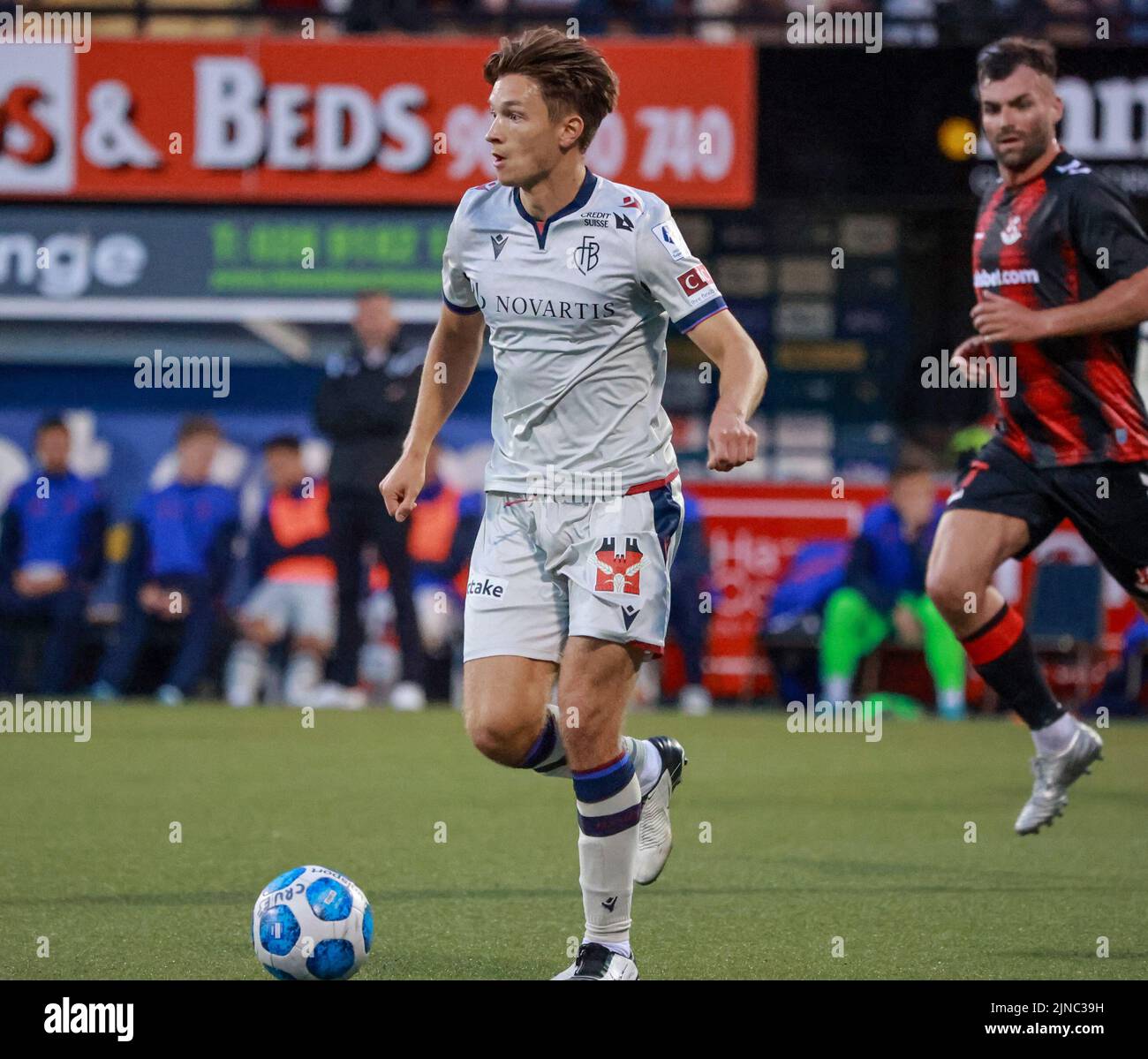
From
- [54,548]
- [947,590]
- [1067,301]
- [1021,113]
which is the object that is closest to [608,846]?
[947,590]

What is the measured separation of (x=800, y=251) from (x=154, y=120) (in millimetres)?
5098

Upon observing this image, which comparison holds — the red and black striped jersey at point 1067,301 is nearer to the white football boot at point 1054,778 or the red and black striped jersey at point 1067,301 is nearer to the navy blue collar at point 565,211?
the white football boot at point 1054,778

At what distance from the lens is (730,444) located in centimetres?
486

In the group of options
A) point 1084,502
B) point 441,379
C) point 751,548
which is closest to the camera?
point 441,379

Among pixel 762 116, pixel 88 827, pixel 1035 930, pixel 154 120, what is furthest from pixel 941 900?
pixel 154 120

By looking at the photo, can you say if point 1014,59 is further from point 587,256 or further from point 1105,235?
point 587,256

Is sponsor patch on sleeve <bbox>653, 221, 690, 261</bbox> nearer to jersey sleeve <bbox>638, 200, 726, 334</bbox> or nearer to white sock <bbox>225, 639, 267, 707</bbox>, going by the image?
jersey sleeve <bbox>638, 200, 726, 334</bbox>

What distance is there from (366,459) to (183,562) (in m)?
1.51

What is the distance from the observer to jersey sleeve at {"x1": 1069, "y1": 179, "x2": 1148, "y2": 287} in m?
6.76

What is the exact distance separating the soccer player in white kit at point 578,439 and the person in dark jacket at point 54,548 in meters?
9.26

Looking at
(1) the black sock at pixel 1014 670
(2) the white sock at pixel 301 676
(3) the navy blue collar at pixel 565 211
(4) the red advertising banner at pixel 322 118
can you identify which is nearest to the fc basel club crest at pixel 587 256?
(3) the navy blue collar at pixel 565 211

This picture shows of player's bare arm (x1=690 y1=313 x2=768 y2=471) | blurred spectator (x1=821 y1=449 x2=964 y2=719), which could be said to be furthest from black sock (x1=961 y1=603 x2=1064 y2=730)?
blurred spectator (x1=821 y1=449 x2=964 y2=719)
